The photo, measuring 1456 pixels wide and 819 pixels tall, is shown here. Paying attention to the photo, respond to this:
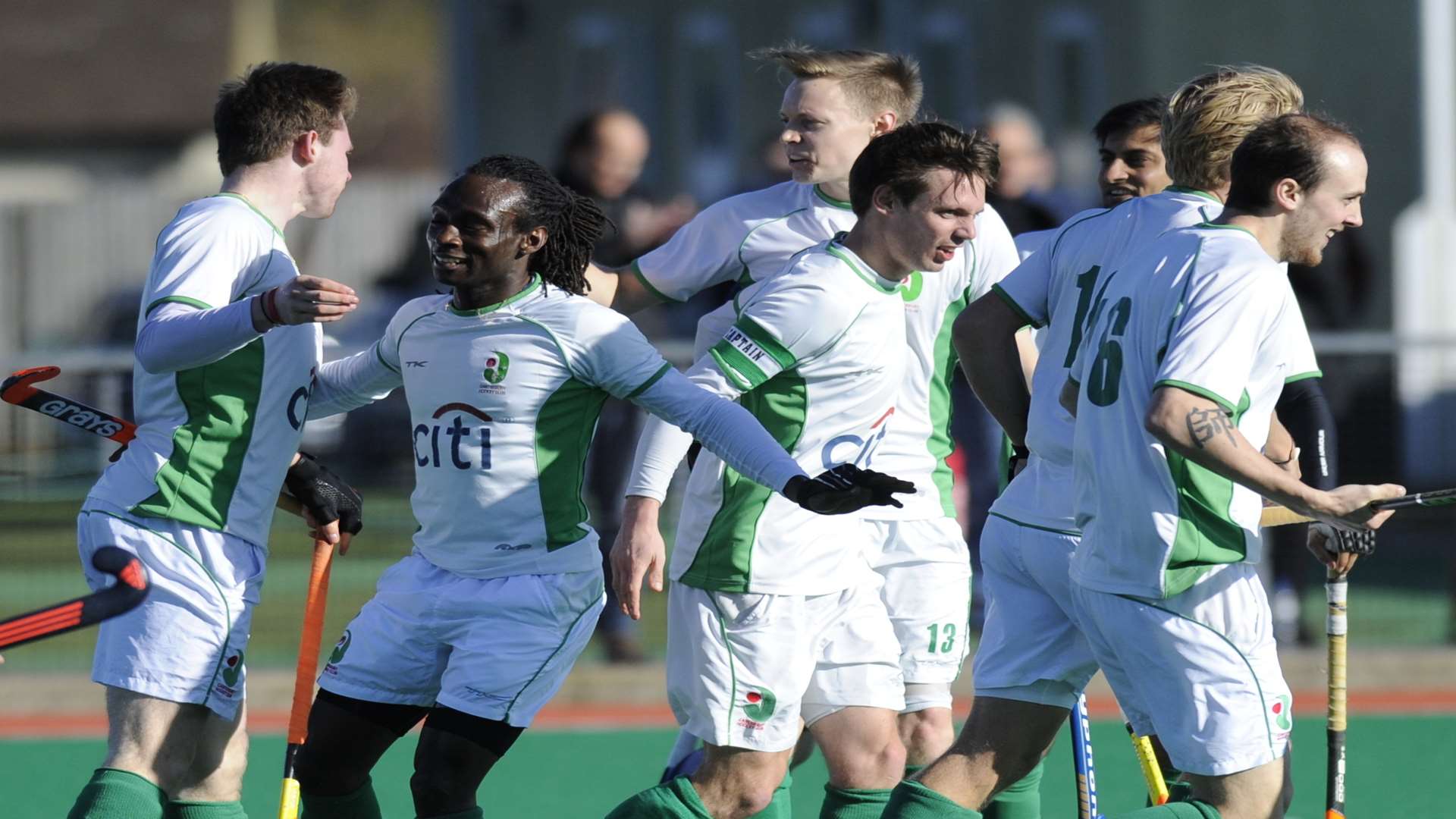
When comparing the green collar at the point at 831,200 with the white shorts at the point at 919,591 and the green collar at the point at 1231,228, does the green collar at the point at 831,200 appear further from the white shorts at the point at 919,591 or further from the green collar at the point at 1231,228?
the green collar at the point at 1231,228

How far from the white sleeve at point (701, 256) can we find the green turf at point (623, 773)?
6.83ft

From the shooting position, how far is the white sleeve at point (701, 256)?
508cm

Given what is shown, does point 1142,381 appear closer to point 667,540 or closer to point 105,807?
point 105,807

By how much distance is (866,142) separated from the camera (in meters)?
5.10

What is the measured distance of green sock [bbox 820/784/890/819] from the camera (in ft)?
15.4

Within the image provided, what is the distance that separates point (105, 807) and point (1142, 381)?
2.25 metres

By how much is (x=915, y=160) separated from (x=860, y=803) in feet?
4.81

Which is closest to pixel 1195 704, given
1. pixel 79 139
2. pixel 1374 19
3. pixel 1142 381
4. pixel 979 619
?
pixel 1142 381

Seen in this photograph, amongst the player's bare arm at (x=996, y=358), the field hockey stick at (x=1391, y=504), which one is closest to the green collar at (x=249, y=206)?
the player's bare arm at (x=996, y=358)

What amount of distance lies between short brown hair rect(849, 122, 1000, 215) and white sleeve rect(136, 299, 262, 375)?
1.39m

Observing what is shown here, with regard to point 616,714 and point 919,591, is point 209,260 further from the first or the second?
point 616,714

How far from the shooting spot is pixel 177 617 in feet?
14.0

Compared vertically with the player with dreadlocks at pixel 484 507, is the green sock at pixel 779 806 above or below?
below

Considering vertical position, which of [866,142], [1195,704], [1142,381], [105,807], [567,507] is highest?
[866,142]
